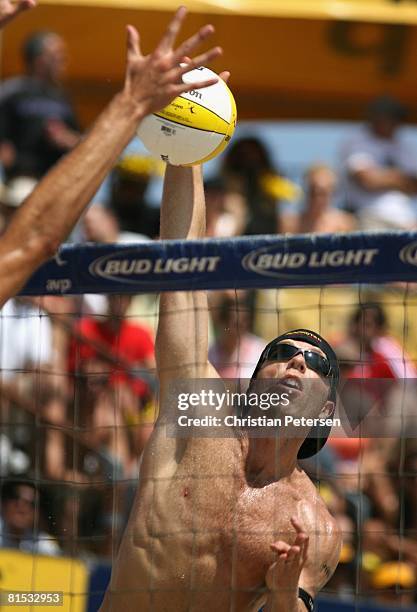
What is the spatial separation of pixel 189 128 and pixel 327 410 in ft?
3.42

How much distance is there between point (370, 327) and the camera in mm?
7836

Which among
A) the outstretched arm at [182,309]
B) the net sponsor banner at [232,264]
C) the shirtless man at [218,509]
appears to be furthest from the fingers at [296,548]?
the net sponsor banner at [232,264]

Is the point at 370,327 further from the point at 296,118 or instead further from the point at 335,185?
the point at 296,118

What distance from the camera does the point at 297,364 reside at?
4.29 meters

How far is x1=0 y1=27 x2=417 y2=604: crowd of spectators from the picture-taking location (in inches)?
245

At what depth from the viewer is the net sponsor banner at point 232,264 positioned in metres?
4.55

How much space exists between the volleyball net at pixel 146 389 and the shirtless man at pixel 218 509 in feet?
0.88

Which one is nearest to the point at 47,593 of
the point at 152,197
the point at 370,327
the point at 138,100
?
the point at 138,100

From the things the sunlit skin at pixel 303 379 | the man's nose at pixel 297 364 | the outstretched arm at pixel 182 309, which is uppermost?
the outstretched arm at pixel 182 309

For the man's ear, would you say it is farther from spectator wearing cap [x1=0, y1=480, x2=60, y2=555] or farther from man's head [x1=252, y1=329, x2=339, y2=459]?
spectator wearing cap [x1=0, y1=480, x2=60, y2=555]

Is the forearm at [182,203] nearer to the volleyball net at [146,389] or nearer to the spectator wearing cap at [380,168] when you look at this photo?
the volleyball net at [146,389]

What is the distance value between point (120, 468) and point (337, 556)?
2782 mm

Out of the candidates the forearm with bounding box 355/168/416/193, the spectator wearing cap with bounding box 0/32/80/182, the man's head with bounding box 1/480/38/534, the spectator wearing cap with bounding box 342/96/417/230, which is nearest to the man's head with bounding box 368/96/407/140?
the spectator wearing cap with bounding box 342/96/417/230

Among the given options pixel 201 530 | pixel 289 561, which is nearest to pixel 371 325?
pixel 201 530
